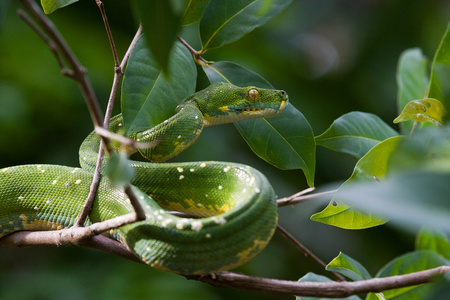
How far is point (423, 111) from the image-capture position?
155 centimetres

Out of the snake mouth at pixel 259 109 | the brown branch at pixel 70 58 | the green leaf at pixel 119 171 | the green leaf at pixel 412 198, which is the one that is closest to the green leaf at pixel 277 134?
the snake mouth at pixel 259 109

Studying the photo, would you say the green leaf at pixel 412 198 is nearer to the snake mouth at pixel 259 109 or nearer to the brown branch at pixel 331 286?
the brown branch at pixel 331 286

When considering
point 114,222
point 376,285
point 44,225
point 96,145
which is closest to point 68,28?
point 96,145

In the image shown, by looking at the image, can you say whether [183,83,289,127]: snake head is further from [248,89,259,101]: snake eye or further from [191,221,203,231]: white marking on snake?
[191,221,203,231]: white marking on snake

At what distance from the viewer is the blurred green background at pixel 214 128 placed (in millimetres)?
3484

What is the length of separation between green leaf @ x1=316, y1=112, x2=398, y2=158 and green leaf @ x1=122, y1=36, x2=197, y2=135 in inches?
21.5

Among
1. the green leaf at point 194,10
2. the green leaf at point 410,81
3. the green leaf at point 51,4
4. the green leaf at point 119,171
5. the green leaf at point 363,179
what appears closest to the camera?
the green leaf at point 119,171

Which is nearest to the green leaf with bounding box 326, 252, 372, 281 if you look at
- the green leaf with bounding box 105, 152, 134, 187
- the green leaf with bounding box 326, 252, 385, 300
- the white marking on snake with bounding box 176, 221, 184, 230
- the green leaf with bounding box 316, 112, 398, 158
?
the green leaf with bounding box 326, 252, 385, 300

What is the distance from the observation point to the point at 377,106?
4.34m

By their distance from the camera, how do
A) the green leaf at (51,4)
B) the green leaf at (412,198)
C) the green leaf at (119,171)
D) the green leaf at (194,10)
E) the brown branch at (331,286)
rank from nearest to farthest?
1. the green leaf at (412,198)
2. the green leaf at (119,171)
3. the brown branch at (331,286)
4. the green leaf at (51,4)
5. the green leaf at (194,10)

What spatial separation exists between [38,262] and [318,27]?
3486 mm

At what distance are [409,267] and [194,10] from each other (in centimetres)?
123

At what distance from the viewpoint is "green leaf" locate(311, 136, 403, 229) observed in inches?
57.9

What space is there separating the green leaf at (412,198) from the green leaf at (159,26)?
44 cm
